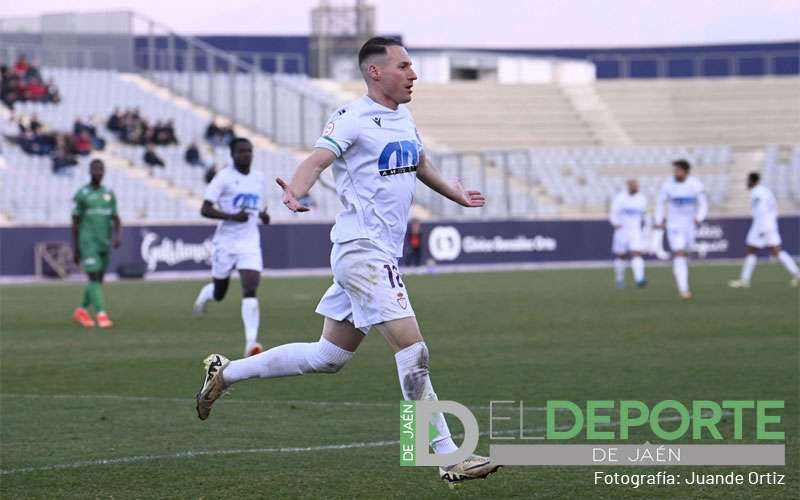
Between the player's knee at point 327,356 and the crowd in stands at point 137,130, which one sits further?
the crowd in stands at point 137,130

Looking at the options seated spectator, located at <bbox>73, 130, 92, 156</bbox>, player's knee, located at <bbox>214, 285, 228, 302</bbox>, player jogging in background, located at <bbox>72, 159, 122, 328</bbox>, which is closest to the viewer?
player's knee, located at <bbox>214, 285, 228, 302</bbox>

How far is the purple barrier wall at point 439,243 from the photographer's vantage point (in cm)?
3725

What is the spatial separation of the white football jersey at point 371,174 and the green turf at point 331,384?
1.40 m

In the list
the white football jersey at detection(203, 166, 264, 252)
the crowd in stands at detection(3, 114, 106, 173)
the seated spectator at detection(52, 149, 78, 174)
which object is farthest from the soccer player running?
the crowd in stands at detection(3, 114, 106, 173)

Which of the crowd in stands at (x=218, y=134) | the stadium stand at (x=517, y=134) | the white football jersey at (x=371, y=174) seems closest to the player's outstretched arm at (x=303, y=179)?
the white football jersey at (x=371, y=174)

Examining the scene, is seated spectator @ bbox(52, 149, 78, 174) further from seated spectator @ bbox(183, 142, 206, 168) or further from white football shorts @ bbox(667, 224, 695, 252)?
white football shorts @ bbox(667, 224, 695, 252)

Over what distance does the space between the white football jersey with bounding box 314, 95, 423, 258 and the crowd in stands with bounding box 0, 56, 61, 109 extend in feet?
124

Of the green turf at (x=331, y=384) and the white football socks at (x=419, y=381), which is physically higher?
the white football socks at (x=419, y=381)

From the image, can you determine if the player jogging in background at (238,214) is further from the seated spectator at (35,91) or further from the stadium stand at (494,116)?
the stadium stand at (494,116)

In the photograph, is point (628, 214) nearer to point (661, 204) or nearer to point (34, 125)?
point (661, 204)

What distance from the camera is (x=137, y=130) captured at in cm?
4534

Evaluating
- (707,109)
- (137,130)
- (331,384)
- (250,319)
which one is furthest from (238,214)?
(707,109)

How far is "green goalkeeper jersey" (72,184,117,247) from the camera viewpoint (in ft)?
64.6

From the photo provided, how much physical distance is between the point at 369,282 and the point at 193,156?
3797 centimetres
